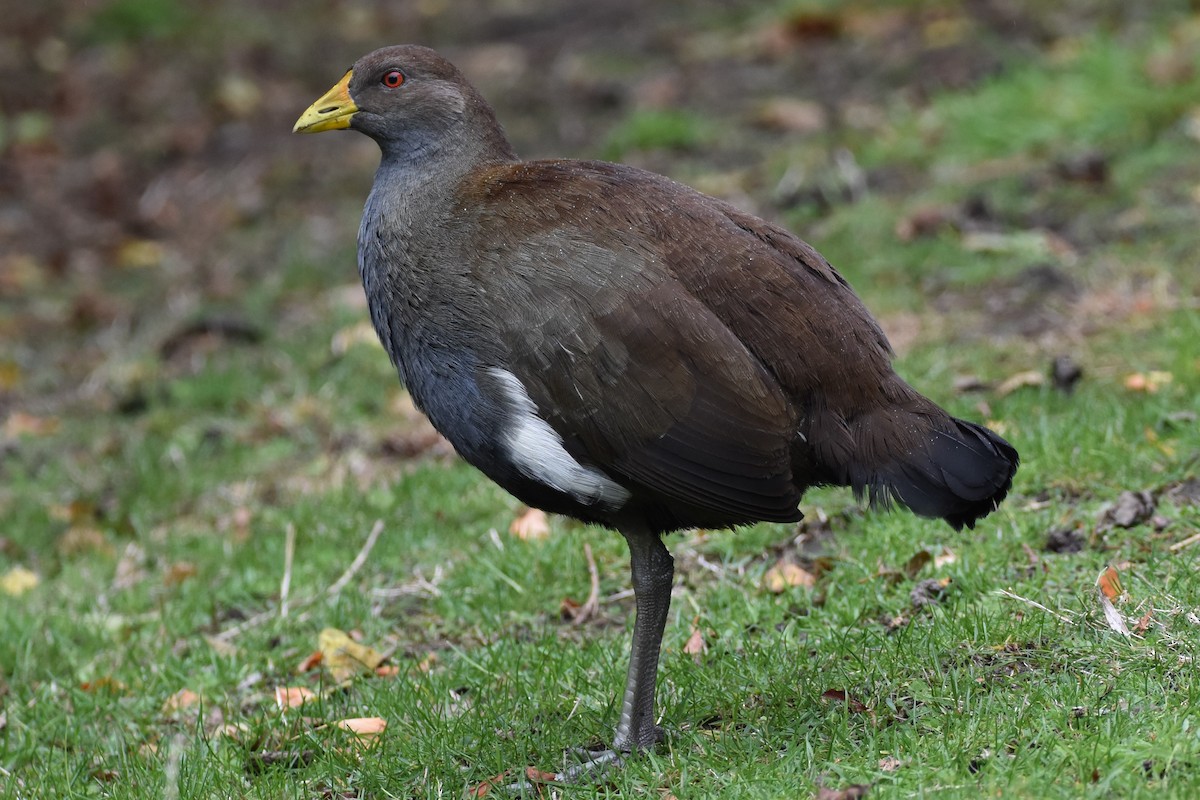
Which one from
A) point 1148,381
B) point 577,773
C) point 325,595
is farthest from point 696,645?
point 1148,381

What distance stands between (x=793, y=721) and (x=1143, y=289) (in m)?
3.52

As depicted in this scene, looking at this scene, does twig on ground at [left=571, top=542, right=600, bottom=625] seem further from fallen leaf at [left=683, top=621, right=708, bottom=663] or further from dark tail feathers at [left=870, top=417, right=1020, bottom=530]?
dark tail feathers at [left=870, top=417, right=1020, bottom=530]

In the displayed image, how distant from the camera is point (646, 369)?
12.2 feet

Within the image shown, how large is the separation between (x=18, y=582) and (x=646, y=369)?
3456mm

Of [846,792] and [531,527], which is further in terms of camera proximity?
[531,527]

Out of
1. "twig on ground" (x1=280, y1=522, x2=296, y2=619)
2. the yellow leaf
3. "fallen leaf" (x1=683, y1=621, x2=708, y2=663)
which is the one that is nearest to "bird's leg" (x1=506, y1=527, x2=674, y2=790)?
"fallen leaf" (x1=683, y1=621, x2=708, y2=663)

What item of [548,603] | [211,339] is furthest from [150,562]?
[211,339]

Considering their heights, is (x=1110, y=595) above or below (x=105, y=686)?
above

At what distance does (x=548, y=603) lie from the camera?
16.8 feet

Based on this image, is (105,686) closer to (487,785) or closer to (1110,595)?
(487,785)

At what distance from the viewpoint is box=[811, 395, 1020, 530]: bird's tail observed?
3791 millimetres

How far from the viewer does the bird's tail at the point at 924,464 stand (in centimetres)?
379

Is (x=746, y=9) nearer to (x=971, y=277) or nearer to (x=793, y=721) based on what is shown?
(x=971, y=277)

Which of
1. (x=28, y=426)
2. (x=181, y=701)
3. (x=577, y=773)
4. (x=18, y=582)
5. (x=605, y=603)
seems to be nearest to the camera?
(x=577, y=773)
